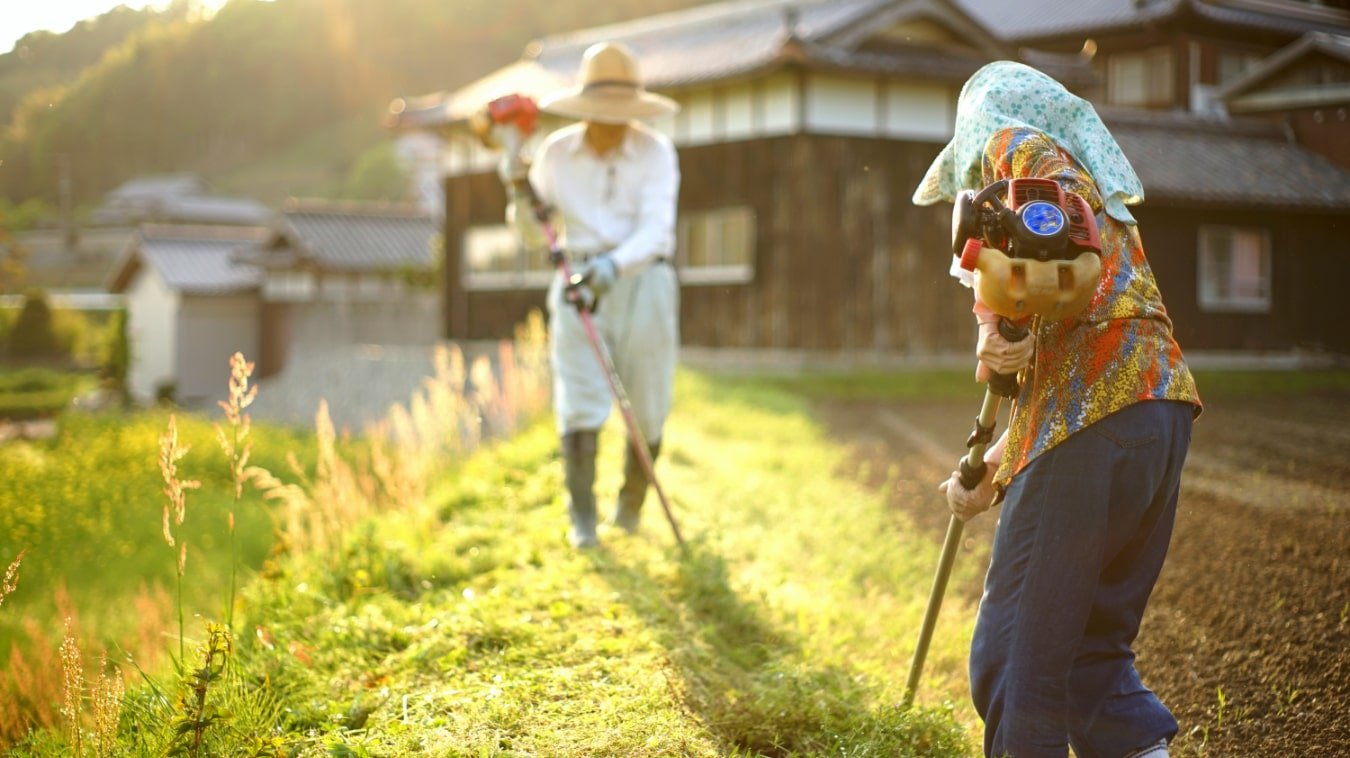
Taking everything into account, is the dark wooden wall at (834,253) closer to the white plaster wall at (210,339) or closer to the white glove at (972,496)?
the white glove at (972,496)

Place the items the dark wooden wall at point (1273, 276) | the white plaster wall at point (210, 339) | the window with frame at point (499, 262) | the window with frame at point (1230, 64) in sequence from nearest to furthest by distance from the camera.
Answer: the dark wooden wall at point (1273, 276)
the window with frame at point (1230, 64)
the window with frame at point (499, 262)
the white plaster wall at point (210, 339)

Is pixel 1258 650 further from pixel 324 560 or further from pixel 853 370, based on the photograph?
pixel 853 370

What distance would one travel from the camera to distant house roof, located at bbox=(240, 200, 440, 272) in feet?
95.2

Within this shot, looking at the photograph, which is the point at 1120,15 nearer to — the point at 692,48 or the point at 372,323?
the point at 692,48

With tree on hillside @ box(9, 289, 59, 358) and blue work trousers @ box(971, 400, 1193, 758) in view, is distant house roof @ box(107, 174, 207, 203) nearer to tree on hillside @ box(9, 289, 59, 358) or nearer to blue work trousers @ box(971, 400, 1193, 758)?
tree on hillside @ box(9, 289, 59, 358)

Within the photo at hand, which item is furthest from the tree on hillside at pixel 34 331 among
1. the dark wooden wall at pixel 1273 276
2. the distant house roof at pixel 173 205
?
the dark wooden wall at pixel 1273 276

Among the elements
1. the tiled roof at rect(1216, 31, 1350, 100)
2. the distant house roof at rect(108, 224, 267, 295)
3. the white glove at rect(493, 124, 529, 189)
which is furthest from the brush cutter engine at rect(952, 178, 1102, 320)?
the distant house roof at rect(108, 224, 267, 295)

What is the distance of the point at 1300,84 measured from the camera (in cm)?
1077

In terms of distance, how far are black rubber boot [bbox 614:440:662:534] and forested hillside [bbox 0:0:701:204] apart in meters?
3.03

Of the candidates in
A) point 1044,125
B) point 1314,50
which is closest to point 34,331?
point 1314,50

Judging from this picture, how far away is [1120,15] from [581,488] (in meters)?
19.2

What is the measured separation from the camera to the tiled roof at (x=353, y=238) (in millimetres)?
29047

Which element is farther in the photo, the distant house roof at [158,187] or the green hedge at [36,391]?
the distant house roof at [158,187]

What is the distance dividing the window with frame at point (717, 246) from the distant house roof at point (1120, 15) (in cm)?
453
